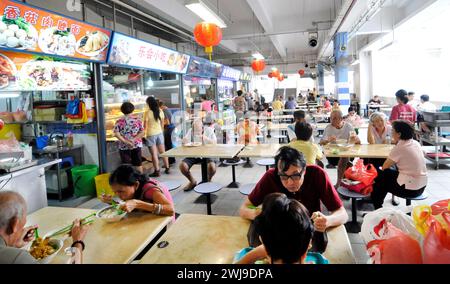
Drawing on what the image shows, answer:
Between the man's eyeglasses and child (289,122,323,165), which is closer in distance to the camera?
the man's eyeglasses

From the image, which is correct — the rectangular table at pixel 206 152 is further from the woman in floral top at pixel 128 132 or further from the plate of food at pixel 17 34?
the plate of food at pixel 17 34

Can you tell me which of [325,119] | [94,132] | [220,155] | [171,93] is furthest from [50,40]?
[325,119]

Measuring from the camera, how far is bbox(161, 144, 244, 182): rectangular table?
438 centimetres

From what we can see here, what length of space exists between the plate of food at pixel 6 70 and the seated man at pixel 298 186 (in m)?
3.54

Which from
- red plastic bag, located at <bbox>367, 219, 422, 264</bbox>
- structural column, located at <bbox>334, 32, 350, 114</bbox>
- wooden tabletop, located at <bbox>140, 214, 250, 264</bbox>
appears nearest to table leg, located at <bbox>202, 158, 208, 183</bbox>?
wooden tabletop, located at <bbox>140, 214, 250, 264</bbox>

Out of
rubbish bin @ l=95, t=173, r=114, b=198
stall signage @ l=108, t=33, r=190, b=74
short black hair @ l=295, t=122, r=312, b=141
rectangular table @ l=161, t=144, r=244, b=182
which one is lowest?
rubbish bin @ l=95, t=173, r=114, b=198

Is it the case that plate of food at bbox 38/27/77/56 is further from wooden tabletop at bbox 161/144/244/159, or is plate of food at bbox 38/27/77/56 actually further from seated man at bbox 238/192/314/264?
seated man at bbox 238/192/314/264

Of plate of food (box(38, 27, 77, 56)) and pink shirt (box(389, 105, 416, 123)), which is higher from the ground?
plate of food (box(38, 27, 77, 56))

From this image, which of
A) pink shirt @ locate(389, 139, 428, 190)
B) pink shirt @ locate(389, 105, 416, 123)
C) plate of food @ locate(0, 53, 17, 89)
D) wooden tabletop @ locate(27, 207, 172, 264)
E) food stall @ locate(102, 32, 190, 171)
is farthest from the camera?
pink shirt @ locate(389, 105, 416, 123)

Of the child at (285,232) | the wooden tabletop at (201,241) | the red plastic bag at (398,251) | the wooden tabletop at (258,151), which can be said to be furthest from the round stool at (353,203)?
the child at (285,232)

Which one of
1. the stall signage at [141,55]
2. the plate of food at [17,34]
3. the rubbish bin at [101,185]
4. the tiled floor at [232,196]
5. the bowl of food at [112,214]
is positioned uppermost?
the stall signage at [141,55]

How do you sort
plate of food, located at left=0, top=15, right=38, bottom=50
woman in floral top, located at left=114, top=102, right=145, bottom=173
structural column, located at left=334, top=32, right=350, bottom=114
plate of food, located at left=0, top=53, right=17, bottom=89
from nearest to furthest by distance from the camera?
plate of food, located at left=0, top=15, right=38, bottom=50 → plate of food, located at left=0, top=53, right=17, bottom=89 → woman in floral top, located at left=114, top=102, right=145, bottom=173 → structural column, located at left=334, top=32, right=350, bottom=114

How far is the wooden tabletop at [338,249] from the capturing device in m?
1.57

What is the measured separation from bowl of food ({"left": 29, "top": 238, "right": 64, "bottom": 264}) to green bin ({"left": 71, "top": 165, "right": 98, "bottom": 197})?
139 inches
